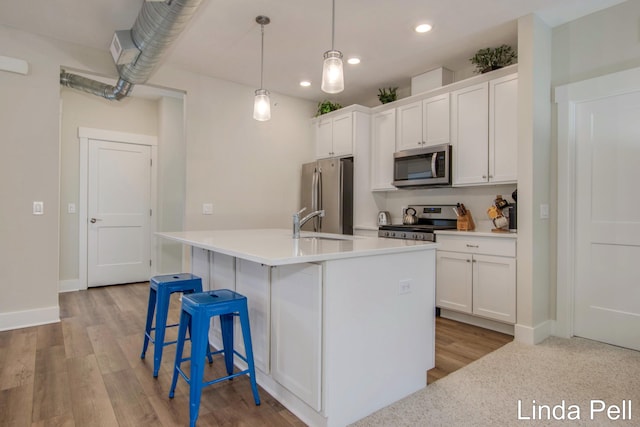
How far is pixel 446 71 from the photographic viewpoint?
3.92 metres

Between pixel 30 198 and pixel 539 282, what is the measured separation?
446cm

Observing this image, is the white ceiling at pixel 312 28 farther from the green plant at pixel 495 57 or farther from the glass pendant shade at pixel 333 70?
the glass pendant shade at pixel 333 70

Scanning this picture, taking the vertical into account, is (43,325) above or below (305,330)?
below

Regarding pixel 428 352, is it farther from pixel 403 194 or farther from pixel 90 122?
pixel 90 122

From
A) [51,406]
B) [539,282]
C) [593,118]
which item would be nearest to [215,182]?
[51,406]

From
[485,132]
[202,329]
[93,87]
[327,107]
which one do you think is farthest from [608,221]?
[93,87]

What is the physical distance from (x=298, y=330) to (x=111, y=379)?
132 centimetres

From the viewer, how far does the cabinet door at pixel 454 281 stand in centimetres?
333

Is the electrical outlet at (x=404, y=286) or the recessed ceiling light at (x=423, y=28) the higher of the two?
the recessed ceiling light at (x=423, y=28)

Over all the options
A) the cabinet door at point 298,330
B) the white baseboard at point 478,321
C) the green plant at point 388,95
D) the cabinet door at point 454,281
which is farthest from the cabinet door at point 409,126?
the cabinet door at point 298,330

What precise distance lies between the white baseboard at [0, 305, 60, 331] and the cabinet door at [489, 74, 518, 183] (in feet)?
13.8

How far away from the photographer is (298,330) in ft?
6.05

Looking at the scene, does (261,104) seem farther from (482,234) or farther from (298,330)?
(482,234)

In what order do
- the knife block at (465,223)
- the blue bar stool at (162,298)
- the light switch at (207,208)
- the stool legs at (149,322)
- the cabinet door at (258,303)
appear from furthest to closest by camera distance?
the light switch at (207,208) < the knife block at (465,223) < the stool legs at (149,322) < the blue bar stool at (162,298) < the cabinet door at (258,303)
